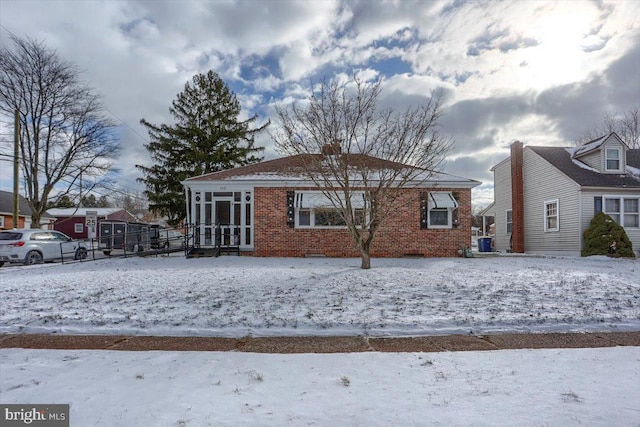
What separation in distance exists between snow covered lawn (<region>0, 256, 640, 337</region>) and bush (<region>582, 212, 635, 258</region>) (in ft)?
24.8

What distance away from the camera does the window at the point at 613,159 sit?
17.2 m

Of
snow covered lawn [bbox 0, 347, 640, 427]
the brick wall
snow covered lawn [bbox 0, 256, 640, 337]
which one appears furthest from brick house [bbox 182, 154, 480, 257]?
snow covered lawn [bbox 0, 347, 640, 427]

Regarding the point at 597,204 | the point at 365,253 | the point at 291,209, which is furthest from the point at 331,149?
the point at 597,204

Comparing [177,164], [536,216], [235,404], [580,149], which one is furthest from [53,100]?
[580,149]

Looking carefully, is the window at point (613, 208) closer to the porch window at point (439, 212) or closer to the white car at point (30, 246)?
the porch window at point (439, 212)

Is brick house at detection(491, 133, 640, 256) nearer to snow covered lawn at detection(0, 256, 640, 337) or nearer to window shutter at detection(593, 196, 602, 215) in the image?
window shutter at detection(593, 196, 602, 215)

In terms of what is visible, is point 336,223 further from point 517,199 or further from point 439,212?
point 517,199

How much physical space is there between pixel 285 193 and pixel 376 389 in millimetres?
11909

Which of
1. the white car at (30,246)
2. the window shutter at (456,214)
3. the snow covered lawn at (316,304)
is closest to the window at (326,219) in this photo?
the window shutter at (456,214)

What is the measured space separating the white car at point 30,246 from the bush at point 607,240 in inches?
814

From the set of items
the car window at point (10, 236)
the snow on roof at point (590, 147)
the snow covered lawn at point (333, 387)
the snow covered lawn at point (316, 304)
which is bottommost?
the snow covered lawn at point (333, 387)

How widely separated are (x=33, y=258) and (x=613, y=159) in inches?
1022

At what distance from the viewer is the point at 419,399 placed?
2.74 m

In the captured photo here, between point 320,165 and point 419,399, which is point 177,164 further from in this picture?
point 419,399
